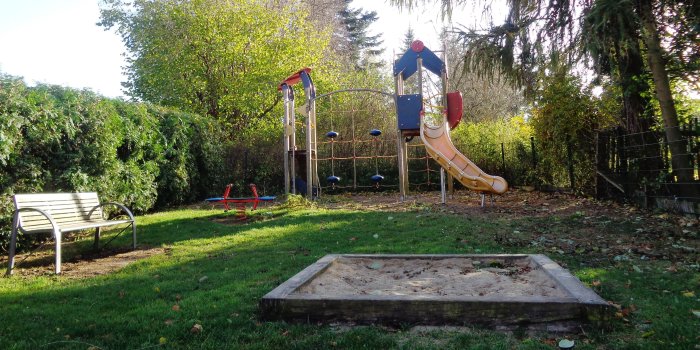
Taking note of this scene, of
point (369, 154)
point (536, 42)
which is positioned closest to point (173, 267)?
point (536, 42)

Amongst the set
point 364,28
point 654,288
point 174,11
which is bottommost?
point 654,288

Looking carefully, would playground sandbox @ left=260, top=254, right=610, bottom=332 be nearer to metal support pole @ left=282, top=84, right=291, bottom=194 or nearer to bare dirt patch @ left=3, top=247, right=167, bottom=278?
bare dirt patch @ left=3, top=247, right=167, bottom=278

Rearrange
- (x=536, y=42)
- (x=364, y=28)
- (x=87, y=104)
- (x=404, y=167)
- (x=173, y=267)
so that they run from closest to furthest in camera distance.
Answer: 1. (x=173, y=267)
2. (x=87, y=104)
3. (x=536, y=42)
4. (x=404, y=167)
5. (x=364, y=28)

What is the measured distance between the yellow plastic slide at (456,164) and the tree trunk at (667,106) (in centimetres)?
356

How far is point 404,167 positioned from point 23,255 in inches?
380

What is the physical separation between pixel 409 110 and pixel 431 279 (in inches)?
378

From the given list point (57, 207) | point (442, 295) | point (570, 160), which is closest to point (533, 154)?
point (570, 160)

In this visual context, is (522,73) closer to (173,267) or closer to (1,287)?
(173,267)

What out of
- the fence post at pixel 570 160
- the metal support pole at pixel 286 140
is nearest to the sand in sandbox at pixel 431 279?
the fence post at pixel 570 160

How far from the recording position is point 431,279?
14.6ft

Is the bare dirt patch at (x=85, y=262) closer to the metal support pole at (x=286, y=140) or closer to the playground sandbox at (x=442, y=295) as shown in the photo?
the playground sandbox at (x=442, y=295)

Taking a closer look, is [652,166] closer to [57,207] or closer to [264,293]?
[264,293]

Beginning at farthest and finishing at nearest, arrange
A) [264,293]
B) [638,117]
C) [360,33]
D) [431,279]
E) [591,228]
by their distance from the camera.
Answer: [360,33], [638,117], [591,228], [431,279], [264,293]

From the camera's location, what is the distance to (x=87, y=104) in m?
→ 8.98
